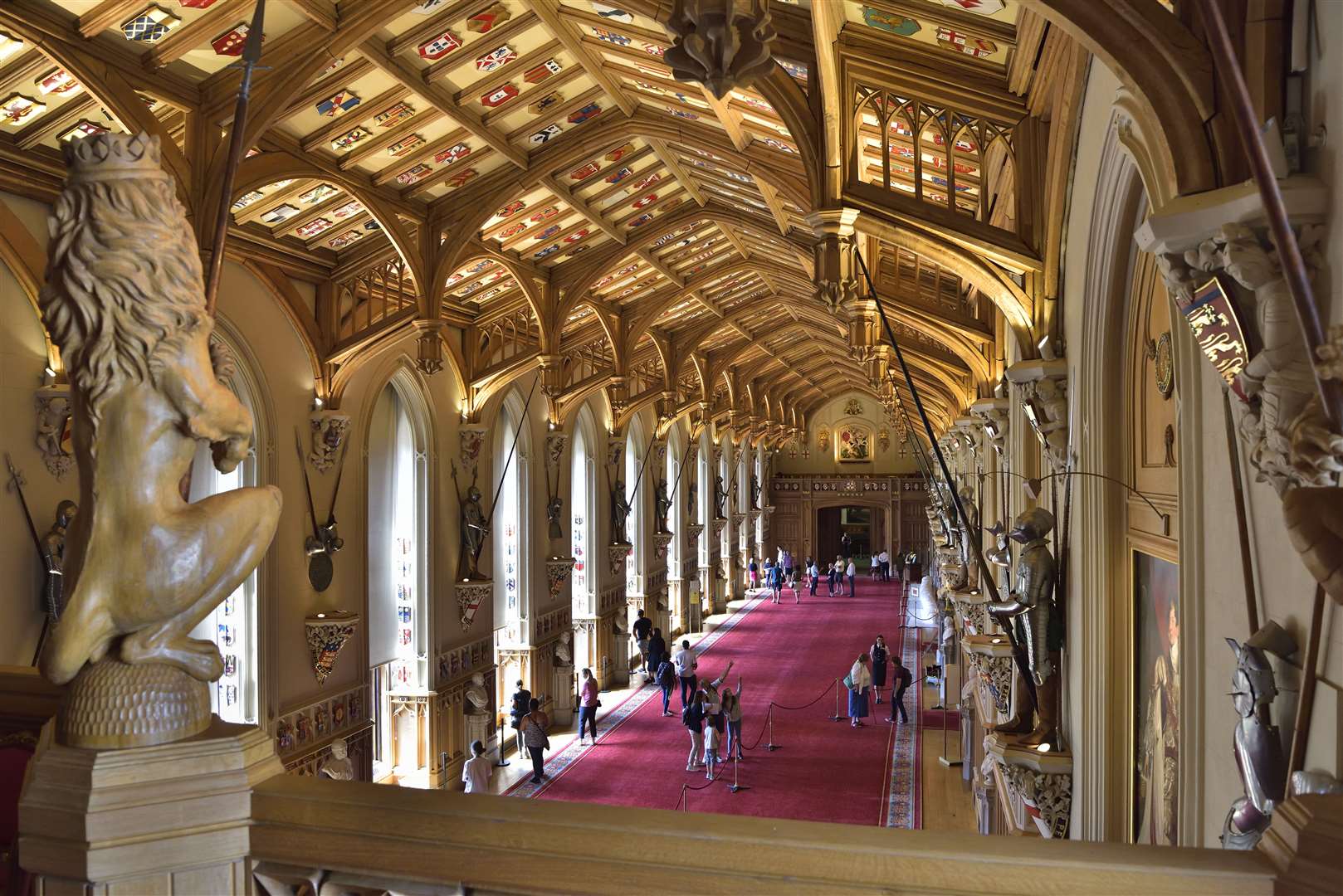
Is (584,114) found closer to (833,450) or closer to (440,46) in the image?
(440,46)

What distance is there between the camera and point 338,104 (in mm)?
8141

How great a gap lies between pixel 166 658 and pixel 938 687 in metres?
17.3

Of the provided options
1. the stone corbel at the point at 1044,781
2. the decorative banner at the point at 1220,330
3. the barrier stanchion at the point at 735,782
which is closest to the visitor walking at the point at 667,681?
the barrier stanchion at the point at 735,782

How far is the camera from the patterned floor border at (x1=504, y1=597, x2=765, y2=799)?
1302 cm

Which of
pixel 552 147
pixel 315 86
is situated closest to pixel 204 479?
pixel 315 86

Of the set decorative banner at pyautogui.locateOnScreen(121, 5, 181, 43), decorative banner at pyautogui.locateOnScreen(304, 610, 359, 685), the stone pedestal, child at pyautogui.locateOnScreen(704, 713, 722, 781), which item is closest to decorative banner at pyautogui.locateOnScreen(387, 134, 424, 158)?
decorative banner at pyautogui.locateOnScreen(121, 5, 181, 43)

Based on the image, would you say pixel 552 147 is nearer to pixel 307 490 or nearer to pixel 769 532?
pixel 307 490

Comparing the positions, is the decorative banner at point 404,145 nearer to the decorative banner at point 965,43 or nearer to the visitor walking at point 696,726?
the decorative banner at point 965,43

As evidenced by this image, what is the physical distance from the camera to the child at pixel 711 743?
1318cm

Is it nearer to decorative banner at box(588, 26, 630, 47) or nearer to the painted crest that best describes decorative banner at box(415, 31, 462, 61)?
decorative banner at box(588, 26, 630, 47)

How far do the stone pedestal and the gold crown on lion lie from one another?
0.83m

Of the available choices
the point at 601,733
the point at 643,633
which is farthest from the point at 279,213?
the point at 643,633

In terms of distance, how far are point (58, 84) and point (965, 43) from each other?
5.58m

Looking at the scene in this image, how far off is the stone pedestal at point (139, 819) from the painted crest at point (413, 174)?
885cm
